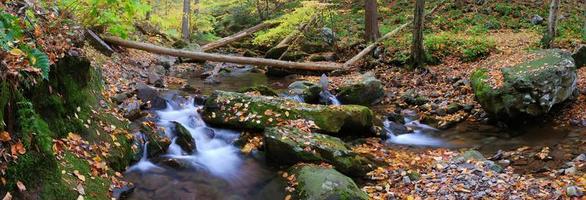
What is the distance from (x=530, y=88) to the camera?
372 inches

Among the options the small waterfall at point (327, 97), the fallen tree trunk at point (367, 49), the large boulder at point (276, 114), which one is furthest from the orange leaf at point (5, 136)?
the fallen tree trunk at point (367, 49)

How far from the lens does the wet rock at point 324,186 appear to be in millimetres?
5676

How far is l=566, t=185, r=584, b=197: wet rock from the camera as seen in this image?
5.57m

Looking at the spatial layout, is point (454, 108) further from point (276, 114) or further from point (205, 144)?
point (205, 144)

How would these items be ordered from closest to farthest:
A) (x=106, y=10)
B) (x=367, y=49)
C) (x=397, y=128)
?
(x=397, y=128), (x=106, y=10), (x=367, y=49)

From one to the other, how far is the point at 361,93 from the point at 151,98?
575 cm

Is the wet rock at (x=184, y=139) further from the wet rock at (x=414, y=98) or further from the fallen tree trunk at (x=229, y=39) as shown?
the fallen tree trunk at (x=229, y=39)

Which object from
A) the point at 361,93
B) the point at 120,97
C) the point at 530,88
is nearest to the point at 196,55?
the point at 120,97

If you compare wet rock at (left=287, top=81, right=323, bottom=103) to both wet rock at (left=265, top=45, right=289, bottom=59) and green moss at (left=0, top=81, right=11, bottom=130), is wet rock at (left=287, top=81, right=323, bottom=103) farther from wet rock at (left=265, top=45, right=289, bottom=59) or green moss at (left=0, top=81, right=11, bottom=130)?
green moss at (left=0, top=81, right=11, bottom=130)

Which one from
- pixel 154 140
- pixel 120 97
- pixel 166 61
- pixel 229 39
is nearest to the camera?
pixel 154 140

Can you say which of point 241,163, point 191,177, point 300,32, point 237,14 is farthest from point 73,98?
point 237,14

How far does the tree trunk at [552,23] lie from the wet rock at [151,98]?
1159 centimetres

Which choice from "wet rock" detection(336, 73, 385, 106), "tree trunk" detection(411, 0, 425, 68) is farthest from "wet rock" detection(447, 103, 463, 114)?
"tree trunk" detection(411, 0, 425, 68)

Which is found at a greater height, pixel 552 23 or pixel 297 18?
pixel 297 18
